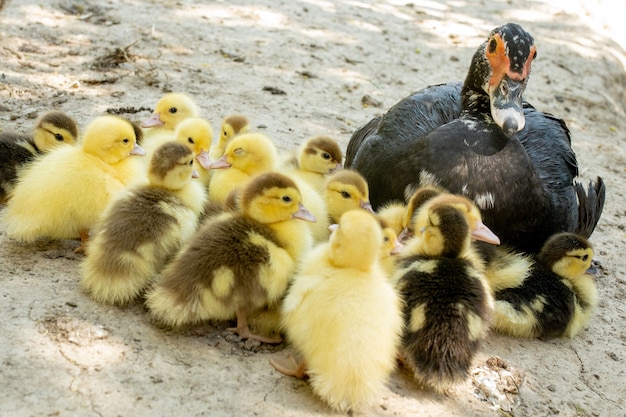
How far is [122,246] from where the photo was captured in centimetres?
345

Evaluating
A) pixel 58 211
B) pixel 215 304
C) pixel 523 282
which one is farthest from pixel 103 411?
pixel 523 282

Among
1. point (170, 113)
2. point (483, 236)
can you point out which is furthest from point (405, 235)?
point (170, 113)

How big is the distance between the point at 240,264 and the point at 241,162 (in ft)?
4.11

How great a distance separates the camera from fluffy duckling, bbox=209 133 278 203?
14.4 ft

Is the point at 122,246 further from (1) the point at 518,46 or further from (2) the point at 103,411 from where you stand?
(1) the point at 518,46

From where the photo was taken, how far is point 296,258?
3.54 metres

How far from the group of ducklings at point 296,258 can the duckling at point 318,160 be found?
0.25 meters

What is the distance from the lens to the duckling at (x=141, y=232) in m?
3.46

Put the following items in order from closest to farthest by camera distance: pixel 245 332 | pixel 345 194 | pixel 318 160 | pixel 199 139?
pixel 245 332 → pixel 345 194 → pixel 199 139 → pixel 318 160

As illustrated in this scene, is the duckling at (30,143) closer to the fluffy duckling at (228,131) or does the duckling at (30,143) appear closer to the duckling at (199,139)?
the duckling at (199,139)

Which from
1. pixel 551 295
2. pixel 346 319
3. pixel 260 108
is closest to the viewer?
pixel 346 319

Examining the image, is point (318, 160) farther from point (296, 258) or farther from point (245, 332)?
point (245, 332)

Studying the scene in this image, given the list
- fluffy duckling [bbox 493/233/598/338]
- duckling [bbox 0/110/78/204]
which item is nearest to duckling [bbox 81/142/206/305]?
duckling [bbox 0/110/78/204]

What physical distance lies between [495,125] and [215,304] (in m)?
2.09
